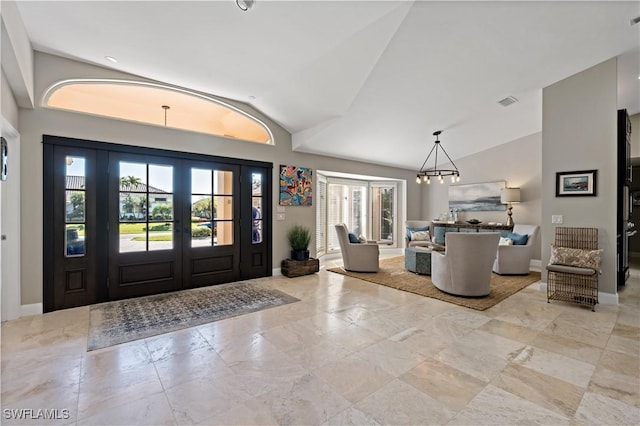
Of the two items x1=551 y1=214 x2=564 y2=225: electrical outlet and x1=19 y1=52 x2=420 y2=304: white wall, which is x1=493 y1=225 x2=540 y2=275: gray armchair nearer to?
x1=551 y1=214 x2=564 y2=225: electrical outlet

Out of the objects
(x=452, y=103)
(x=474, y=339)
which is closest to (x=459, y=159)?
(x=452, y=103)

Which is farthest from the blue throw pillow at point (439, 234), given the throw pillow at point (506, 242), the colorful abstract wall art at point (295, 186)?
the colorful abstract wall art at point (295, 186)

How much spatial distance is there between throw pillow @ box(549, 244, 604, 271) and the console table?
233 centimetres

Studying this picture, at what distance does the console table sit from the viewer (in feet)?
21.6

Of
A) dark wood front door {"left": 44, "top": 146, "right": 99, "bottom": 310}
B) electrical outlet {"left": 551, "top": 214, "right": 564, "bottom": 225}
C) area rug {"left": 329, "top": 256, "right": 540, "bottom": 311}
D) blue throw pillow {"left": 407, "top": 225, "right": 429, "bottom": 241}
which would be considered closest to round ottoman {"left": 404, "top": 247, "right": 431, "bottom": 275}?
area rug {"left": 329, "top": 256, "right": 540, "bottom": 311}

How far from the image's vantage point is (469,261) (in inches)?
157

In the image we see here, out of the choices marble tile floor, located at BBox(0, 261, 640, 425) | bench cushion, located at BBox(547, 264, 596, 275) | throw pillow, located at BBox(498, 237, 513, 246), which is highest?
throw pillow, located at BBox(498, 237, 513, 246)

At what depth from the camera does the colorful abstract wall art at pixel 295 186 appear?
5570 mm

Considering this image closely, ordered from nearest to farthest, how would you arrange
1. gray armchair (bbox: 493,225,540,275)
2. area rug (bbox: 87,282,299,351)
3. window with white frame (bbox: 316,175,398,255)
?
area rug (bbox: 87,282,299,351) < gray armchair (bbox: 493,225,540,275) < window with white frame (bbox: 316,175,398,255)

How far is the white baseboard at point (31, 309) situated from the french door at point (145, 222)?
0.07m

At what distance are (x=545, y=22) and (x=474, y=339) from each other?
349 cm

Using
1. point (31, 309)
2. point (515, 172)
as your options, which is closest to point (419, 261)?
point (515, 172)

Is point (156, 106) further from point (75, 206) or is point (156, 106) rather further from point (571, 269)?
point (571, 269)

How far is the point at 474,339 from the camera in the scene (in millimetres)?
2834
